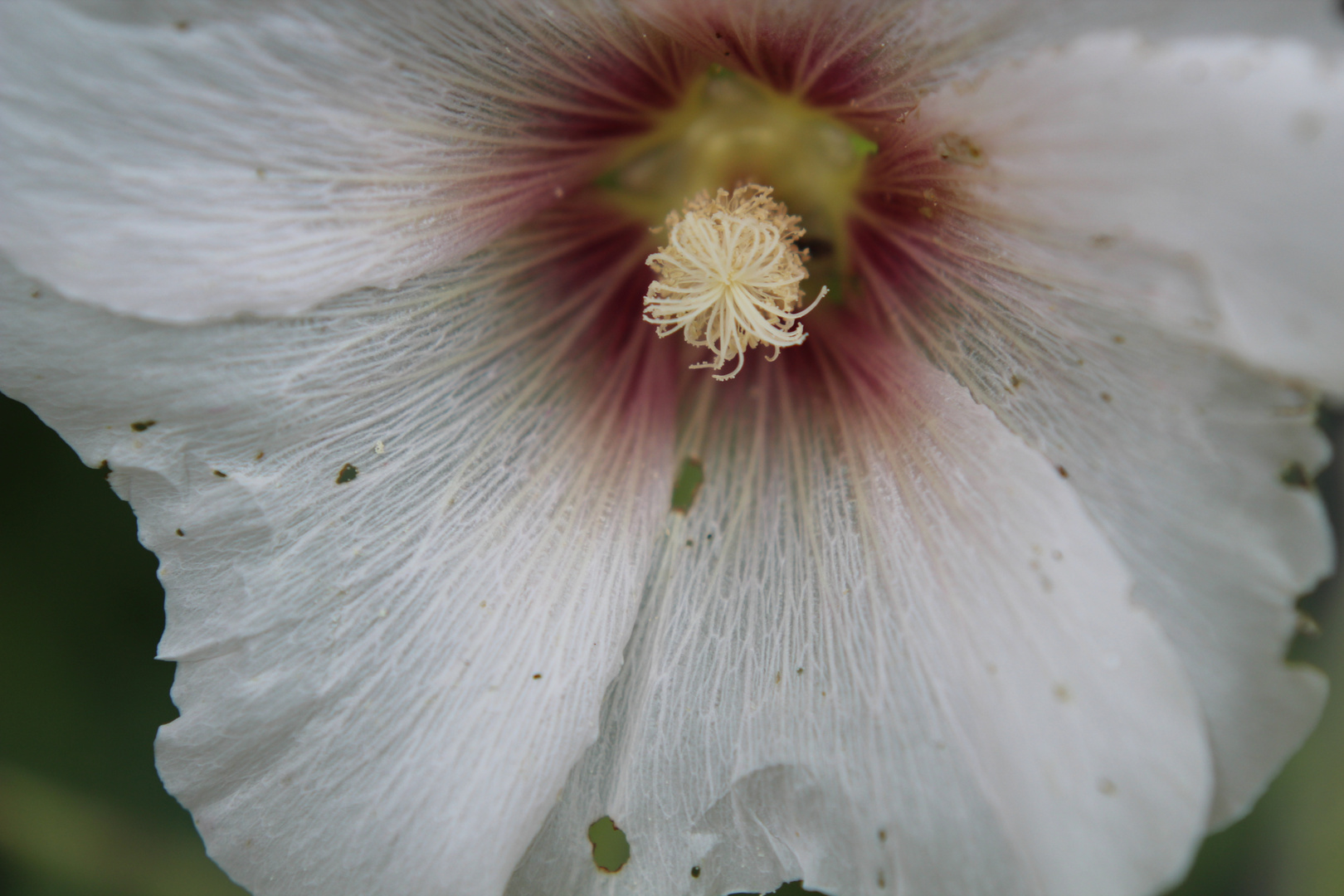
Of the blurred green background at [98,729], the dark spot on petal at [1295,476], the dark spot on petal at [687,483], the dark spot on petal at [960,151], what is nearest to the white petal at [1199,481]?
the dark spot on petal at [1295,476]

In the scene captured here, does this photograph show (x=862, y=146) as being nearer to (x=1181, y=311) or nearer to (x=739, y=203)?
(x=739, y=203)

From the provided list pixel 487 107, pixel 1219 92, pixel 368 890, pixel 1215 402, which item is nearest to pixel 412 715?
pixel 368 890

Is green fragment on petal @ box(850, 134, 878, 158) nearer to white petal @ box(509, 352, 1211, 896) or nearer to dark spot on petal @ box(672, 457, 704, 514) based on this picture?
white petal @ box(509, 352, 1211, 896)

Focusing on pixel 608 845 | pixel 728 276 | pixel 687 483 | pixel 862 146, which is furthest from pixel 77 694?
pixel 862 146

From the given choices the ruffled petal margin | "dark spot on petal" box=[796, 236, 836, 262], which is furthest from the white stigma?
the ruffled petal margin

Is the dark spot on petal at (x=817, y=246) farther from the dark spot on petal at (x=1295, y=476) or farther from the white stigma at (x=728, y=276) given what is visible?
the dark spot on petal at (x=1295, y=476)

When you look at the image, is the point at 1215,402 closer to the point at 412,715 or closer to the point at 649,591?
the point at 649,591
